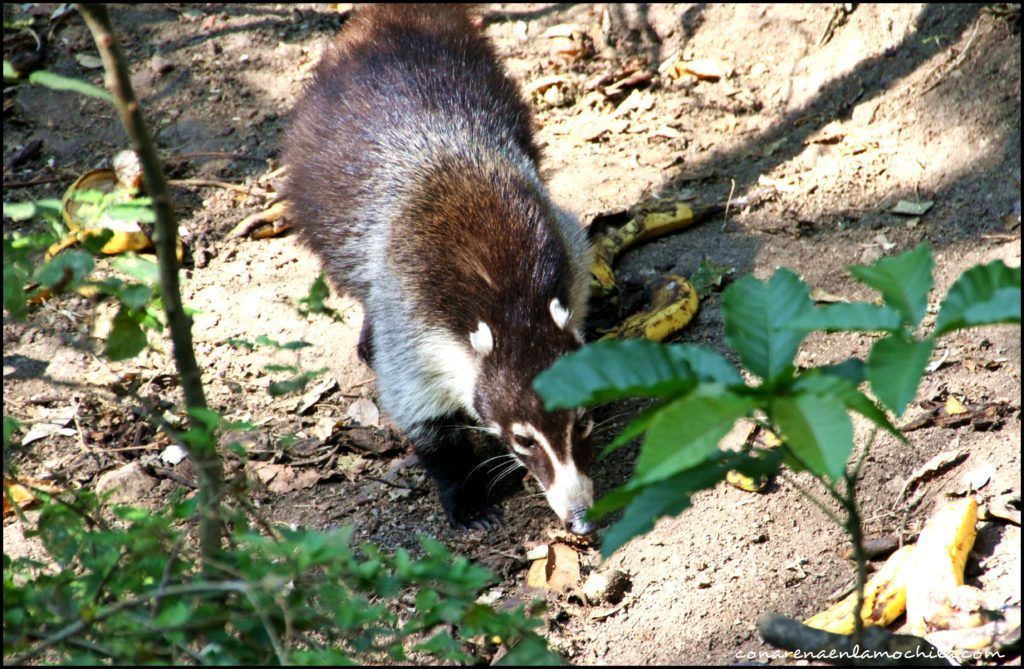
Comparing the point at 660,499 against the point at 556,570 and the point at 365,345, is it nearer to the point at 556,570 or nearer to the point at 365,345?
the point at 556,570

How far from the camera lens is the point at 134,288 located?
2.59 m

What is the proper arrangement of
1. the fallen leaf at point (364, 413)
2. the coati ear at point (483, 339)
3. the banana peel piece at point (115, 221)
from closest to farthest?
the coati ear at point (483, 339) < the fallen leaf at point (364, 413) < the banana peel piece at point (115, 221)

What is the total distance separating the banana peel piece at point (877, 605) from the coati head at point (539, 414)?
3.93 feet

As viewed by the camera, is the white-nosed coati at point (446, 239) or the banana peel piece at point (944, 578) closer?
the banana peel piece at point (944, 578)

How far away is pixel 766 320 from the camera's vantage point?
2244 millimetres

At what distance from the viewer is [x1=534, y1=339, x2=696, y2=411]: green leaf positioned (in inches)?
80.5

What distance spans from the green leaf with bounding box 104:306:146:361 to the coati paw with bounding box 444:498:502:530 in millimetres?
2352

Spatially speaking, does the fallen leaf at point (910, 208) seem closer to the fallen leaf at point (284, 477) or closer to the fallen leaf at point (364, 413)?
the fallen leaf at point (364, 413)

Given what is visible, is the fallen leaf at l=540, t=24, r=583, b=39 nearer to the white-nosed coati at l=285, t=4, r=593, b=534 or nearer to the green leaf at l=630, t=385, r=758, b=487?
the white-nosed coati at l=285, t=4, r=593, b=534

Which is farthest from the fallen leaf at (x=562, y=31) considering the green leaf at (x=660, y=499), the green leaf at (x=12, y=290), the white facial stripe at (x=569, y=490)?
the green leaf at (x=660, y=499)

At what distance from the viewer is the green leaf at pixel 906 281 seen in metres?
2.13

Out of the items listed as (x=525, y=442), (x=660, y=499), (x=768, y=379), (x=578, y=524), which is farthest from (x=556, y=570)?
(x=768, y=379)

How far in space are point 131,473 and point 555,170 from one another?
3578 millimetres

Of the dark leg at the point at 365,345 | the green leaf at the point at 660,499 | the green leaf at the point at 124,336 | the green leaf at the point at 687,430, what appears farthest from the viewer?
the dark leg at the point at 365,345
